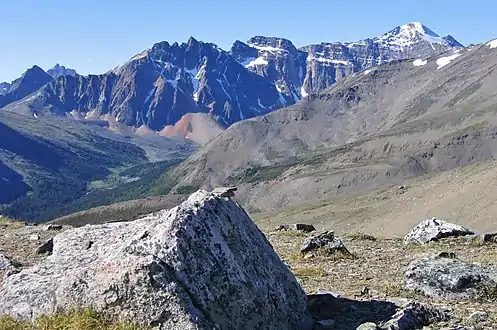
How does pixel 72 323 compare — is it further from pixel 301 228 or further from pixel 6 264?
pixel 301 228

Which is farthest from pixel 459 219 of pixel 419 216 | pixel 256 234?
pixel 256 234

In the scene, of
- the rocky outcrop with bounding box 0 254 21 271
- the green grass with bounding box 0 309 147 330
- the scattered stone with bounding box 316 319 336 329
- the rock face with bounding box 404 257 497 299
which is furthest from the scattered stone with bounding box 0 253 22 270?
the rock face with bounding box 404 257 497 299

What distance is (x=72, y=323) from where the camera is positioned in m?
9.65

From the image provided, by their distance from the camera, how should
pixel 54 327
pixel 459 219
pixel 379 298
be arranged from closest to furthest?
pixel 54 327
pixel 379 298
pixel 459 219

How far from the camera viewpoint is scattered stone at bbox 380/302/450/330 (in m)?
11.1

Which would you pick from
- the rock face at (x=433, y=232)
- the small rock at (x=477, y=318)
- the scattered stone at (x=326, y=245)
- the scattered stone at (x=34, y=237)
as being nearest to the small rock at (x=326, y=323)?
the small rock at (x=477, y=318)

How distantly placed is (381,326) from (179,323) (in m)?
4.14

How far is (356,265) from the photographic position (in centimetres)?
1911

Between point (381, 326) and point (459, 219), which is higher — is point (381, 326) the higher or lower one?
the higher one

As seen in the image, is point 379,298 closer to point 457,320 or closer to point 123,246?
point 457,320

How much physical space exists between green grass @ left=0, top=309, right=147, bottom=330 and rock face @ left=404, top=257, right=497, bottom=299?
8343 millimetres

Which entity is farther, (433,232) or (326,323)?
(433,232)

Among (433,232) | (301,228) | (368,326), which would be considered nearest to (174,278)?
(368,326)

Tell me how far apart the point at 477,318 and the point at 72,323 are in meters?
8.36
